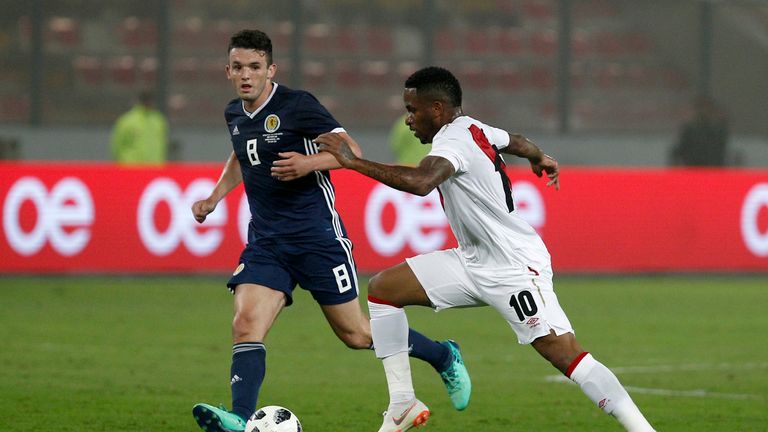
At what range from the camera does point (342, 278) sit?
764 centimetres

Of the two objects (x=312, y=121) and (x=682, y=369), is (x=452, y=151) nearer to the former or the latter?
(x=312, y=121)

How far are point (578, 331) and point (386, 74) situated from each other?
1055 centimetres

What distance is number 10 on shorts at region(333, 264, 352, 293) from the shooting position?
25.0 feet

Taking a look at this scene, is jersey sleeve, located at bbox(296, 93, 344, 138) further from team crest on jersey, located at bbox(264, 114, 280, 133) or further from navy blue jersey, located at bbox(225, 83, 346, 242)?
team crest on jersey, located at bbox(264, 114, 280, 133)

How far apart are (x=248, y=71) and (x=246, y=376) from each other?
5.27 feet

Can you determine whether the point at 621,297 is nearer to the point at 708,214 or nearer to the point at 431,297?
the point at 708,214

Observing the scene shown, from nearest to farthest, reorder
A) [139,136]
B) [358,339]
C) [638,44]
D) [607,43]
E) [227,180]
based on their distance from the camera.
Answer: [358,339], [227,180], [139,136], [607,43], [638,44]

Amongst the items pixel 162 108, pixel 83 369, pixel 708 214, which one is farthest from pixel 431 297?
pixel 162 108

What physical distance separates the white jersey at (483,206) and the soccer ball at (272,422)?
1.17 metres

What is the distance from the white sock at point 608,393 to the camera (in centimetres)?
659

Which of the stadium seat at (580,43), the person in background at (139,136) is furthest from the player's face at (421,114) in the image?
the stadium seat at (580,43)

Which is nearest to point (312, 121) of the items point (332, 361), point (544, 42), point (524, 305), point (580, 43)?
point (524, 305)

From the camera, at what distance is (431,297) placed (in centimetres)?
724

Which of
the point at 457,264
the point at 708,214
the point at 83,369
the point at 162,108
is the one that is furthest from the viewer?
the point at 162,108
